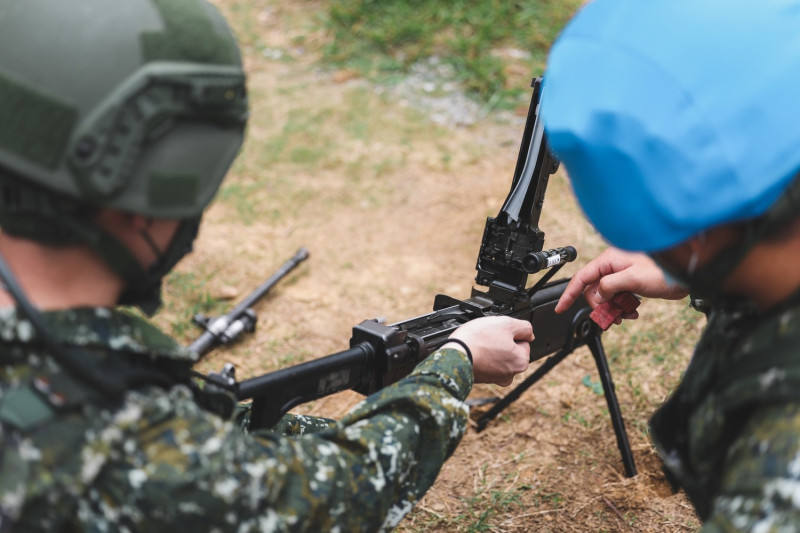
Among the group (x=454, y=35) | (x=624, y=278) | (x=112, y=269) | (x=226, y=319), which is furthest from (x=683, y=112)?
(x=454, y=35)

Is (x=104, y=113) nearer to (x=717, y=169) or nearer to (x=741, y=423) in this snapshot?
(x=717, y=169)

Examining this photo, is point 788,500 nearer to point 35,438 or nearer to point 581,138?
point 581,138

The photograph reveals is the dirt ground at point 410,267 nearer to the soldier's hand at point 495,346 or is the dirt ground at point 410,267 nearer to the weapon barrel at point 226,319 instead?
the weapon barrel at point 226,319

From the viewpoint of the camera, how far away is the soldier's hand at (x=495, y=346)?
2475 millimetres

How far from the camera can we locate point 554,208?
5.60m

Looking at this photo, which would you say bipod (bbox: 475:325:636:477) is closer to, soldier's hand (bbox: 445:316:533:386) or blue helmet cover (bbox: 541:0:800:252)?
soldier's hand (bbox: 445:316:533:386)

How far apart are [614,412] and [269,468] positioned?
7.12ft

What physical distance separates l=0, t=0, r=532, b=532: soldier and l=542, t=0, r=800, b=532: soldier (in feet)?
2.61

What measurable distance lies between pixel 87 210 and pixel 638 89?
45.0 inches

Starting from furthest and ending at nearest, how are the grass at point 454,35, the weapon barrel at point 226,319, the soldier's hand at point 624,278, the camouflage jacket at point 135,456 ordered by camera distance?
the grass at point 454,35, the weapon barrel at point 226,319, the soldier's hand at point 624,278, the camouflage jacket at point 135,456

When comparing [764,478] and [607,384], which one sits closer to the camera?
[764,478]

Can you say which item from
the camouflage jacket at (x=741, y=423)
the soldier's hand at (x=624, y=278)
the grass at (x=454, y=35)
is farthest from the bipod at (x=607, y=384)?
the grass at (x=454, y=35)

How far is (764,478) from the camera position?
1.43 meters

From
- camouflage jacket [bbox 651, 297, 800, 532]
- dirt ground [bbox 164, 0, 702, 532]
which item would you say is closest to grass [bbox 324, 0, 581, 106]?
dirt ground [bbox 164, 0, 702, 532]
